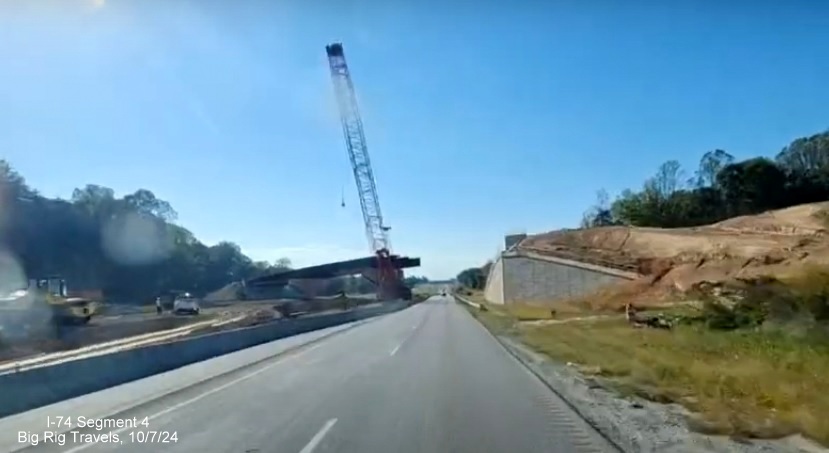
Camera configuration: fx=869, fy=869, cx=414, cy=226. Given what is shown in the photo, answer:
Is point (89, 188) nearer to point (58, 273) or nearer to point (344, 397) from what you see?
point (58, 273)

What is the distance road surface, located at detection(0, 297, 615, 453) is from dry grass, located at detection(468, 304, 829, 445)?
83.3 inches

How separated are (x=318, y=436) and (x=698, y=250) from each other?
2916 inches

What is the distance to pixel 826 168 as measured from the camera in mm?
125000

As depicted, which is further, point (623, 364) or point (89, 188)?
point (89, 188)

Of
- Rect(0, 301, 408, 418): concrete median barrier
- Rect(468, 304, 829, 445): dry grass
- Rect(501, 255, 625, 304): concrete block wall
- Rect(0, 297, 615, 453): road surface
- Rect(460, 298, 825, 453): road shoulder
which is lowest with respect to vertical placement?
Rect(468, 304, 829, 445): dry grass

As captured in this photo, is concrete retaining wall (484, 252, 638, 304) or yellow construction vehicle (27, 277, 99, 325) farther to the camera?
concrete retaining wall (484, 252, 638, 304)

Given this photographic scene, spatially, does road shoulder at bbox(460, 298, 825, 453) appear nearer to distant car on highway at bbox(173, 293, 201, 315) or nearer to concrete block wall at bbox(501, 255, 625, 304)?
distant car on highway at bbox(173, 293, 201, 315)

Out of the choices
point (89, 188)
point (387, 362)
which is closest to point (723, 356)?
point (387, 362)

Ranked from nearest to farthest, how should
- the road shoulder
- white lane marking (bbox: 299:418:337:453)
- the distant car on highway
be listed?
white lane marking (bbox: 299:418:337:453) → the road shoulder → the distant car on highway

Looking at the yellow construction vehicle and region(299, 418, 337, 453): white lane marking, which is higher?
the yellow construction vehicle

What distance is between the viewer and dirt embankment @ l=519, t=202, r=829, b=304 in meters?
60.2

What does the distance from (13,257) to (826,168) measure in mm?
106826

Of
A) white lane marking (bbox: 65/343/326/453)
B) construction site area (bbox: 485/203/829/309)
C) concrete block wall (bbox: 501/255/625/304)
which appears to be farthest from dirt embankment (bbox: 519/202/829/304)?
white lane marking (bbox: 65/343/326/453)

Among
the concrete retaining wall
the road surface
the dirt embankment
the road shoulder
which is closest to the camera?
the road shoulder
